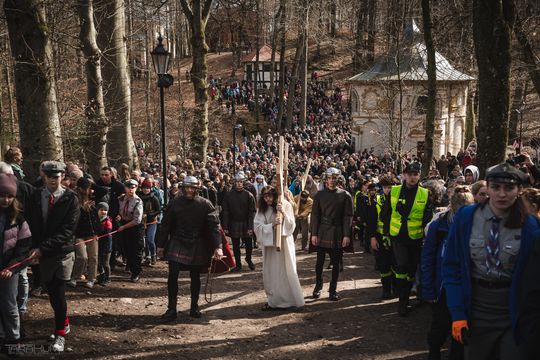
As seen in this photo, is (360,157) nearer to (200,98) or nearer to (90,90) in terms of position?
(200,98)

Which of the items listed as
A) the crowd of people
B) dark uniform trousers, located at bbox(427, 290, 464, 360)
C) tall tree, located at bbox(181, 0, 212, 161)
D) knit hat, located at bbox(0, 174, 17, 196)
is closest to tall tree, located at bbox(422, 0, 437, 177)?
the crowd of people

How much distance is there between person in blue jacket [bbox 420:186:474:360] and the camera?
5.87 meters

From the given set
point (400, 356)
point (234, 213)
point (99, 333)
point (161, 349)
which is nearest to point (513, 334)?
point (400, 356)

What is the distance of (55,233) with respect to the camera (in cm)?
617

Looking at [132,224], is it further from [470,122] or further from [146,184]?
[470,122]

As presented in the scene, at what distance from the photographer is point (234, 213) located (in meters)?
12.0

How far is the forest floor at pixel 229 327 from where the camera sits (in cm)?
670

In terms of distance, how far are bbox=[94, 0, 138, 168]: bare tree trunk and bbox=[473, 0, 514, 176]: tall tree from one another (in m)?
8.77

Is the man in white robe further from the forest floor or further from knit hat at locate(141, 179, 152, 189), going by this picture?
knit hat at locate(141, 179, 152, 189)

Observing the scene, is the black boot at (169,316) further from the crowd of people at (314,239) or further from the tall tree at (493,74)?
the tall tree at (493,74)

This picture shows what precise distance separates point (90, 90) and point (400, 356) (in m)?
9.12

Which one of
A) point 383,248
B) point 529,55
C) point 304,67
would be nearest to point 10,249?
point 383,248

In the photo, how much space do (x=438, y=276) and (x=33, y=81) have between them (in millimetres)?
6072

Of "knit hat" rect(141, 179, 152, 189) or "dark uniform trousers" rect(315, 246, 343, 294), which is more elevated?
"knit hat" rect(141, 179, 152, 189)
